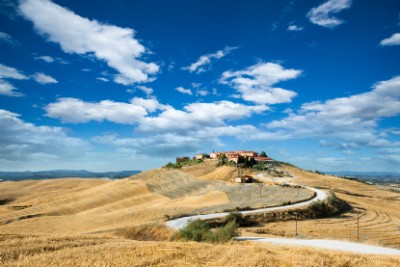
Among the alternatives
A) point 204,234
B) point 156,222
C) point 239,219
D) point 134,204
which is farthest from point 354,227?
point 134,204

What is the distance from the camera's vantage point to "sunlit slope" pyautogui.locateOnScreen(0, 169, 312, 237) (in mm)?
54844

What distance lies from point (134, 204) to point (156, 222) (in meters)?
32.5

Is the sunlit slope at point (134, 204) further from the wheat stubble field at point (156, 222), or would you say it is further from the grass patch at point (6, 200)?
the grass patch at point (6, 200)

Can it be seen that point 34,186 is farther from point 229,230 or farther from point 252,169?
point 229,230

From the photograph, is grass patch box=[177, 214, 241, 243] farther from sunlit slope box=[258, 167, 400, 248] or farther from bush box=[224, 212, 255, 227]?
sunlit slope box=[258, 167, 400, 248]

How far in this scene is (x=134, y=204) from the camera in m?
76.6

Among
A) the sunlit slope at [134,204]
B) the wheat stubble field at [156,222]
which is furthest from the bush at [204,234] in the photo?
the sunlit slope at [134,204]

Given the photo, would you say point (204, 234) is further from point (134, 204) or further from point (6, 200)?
point (6, 200)

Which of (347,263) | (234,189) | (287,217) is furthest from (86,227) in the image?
(347,263)

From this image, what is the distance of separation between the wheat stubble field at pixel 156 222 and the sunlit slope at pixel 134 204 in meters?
0.17

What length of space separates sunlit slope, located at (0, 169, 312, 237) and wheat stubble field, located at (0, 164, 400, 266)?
17cm

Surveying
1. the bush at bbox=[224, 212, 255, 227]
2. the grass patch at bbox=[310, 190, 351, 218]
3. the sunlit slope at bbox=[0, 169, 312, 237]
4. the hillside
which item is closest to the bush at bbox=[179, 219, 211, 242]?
the hillside

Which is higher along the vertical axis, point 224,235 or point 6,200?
point 224,235

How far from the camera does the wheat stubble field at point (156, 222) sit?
16625 millimetres
